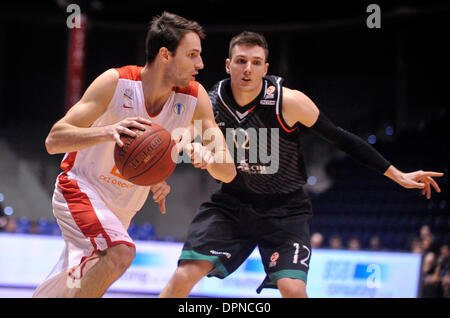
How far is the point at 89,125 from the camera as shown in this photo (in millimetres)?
2852

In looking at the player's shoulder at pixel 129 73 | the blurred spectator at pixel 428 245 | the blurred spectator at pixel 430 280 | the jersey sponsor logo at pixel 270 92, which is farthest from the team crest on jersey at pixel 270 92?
the blurred spectator at pixel 428 245

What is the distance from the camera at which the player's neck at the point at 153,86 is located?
3.05m

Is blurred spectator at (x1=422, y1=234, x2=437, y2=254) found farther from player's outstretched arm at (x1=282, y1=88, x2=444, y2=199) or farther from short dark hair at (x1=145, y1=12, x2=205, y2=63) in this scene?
short dark hair at (x1=145, y1=12, x2=205, y2=63)

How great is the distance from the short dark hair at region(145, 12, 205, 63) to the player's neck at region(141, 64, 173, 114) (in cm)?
8

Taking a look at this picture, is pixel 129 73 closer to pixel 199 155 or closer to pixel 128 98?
pixel 128 98

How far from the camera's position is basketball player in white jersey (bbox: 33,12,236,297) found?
2688mm

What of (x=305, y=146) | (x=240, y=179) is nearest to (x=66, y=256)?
(x=240, y=179)

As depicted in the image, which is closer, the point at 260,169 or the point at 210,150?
the point at 210,150

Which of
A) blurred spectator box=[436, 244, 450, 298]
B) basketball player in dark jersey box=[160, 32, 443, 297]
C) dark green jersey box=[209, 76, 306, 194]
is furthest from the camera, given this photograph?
blurred spectator box=[436, 244, 450, 298]

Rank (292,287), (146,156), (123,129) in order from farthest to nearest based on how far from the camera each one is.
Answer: (292,287), (146,156), (123,129)

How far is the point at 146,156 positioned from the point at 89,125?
405 millimetres

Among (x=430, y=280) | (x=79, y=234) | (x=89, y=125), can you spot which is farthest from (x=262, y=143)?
(x=430, y=280)

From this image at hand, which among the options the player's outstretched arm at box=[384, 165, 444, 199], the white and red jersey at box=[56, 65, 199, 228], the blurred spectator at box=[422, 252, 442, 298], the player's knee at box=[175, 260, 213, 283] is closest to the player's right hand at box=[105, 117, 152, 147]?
the white and red jersey at box=[56, 65, 199, 228]

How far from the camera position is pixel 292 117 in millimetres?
3453
